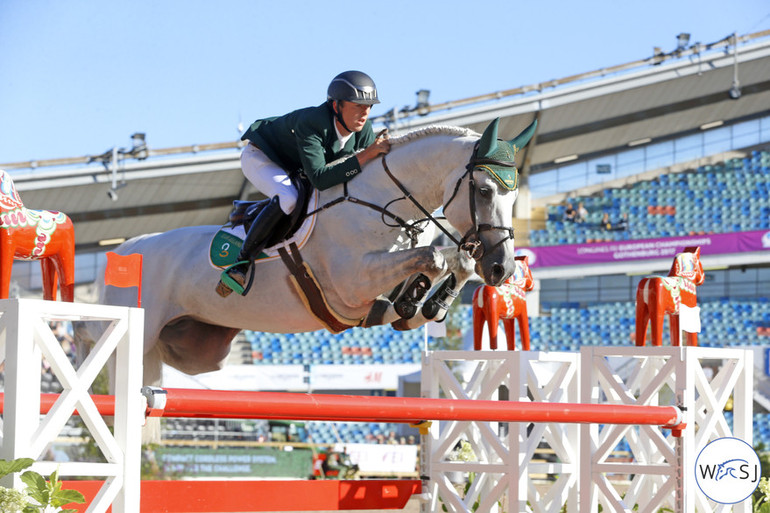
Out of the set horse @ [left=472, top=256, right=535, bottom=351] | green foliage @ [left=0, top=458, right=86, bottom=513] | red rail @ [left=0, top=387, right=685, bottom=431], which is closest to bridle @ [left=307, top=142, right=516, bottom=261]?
red rail @ [left=0, top=387, right=685, bottom=431]

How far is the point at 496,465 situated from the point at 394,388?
38.7ft

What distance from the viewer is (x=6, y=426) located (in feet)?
7.03

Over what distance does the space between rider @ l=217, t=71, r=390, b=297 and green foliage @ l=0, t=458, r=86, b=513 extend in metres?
1.66

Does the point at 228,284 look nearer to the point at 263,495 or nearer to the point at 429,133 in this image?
the point at 263,495

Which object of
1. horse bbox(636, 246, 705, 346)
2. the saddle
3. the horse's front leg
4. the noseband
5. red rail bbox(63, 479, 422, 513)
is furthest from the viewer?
horse bbox(636, 246, 705, 346)

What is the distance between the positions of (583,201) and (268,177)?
19.1 meters

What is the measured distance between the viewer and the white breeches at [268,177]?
3.73 m

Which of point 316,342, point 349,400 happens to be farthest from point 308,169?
point 316,342

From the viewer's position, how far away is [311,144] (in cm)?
370

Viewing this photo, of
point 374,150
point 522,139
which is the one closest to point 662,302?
point 522,139

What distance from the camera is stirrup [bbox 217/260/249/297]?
3797 mm

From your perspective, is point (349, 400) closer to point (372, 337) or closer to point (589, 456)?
point (589, 456)

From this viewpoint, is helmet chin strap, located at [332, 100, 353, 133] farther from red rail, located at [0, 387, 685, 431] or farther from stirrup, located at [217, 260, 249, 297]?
red rail, located at [0, 387, 685, 431]

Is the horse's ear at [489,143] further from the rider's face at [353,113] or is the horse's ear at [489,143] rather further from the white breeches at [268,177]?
the white breeches at [268,177]
